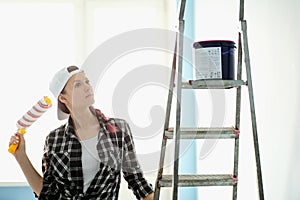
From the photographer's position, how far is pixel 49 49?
347cm

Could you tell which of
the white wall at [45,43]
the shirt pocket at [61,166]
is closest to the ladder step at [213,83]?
the shirt pocket at [61,166]

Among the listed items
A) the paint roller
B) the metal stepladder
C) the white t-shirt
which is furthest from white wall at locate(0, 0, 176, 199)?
the metal stepladder

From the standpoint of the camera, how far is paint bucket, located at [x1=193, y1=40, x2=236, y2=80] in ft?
5.11

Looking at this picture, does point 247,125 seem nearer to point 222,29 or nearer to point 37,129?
point 222,29

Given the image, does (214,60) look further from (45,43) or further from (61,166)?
(45,43)

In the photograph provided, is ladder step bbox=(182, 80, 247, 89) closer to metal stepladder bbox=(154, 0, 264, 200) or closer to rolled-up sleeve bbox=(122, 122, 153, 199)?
metal stepladder bbox=(154, 0, 264, 200)

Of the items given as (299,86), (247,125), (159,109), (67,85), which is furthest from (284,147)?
(159,109)

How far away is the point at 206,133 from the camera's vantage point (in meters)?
1.63

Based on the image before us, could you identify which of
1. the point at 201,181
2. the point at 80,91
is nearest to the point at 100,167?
the point at 80,91

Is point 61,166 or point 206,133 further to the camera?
point 61,166

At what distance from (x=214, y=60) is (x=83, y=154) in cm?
97

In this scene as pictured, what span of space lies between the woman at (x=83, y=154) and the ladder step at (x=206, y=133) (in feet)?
2.05

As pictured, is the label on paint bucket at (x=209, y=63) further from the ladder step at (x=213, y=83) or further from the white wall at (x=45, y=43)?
the white wall at (x=45, y=43)

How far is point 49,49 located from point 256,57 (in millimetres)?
2032
